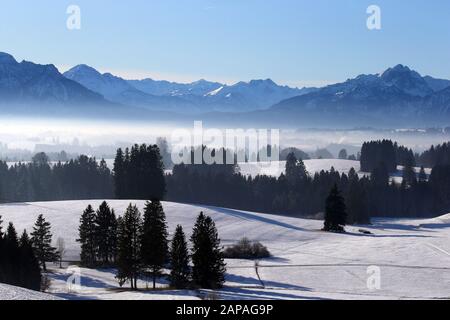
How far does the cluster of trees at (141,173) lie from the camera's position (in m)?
124

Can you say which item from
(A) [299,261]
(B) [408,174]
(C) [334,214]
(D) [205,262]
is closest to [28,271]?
(D) [205,262]

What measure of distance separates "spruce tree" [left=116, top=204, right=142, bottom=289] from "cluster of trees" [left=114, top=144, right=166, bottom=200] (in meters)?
62.2

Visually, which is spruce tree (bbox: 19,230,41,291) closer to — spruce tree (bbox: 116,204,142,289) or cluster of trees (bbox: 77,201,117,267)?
spruce tree (bbox: 116,204,142,289)

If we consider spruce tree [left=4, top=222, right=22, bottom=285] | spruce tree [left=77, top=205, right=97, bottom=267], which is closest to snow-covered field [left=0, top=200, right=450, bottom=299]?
spruce tree [left=4, top=222, right=22, bottom=285]

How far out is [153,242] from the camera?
198 ft

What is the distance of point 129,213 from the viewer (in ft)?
203

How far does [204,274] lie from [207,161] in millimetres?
143262

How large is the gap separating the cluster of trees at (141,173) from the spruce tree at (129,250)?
6223cm

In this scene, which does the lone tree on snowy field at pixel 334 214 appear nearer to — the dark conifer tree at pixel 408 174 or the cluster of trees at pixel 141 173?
the cluster of trees at pixel 141 173

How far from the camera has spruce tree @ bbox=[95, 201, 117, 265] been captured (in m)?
76.1
